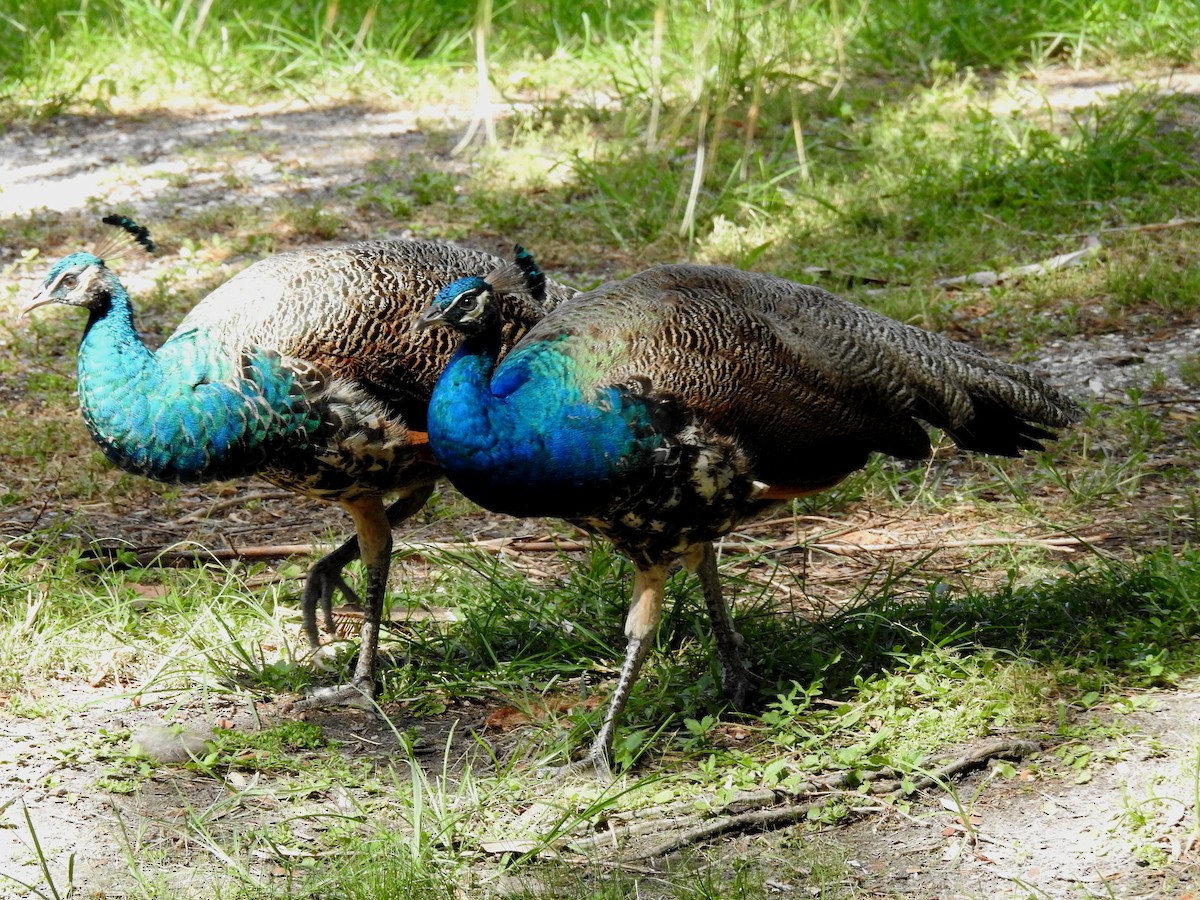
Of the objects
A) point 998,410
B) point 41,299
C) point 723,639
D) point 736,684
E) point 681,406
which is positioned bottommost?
point 736,684

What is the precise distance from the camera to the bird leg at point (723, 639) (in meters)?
4.21

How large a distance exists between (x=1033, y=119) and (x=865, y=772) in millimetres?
5768

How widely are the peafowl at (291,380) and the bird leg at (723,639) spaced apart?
0.90 m

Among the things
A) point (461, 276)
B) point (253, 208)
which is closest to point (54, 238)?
point (253, 208)


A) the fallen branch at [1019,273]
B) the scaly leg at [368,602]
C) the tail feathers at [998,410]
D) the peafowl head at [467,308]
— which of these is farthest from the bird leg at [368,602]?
the fallen branch at [1019,273]

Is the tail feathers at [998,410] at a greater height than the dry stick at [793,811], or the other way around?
the tail feathers at [998,410]

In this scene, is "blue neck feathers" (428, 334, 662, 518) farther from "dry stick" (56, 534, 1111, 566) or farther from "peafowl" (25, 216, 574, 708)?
"dry stick" (56, 534, 1111, 566)

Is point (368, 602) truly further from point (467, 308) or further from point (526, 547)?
point (467, 308)

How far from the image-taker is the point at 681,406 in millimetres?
3805

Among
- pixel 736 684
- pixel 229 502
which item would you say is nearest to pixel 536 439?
pixel 736 684

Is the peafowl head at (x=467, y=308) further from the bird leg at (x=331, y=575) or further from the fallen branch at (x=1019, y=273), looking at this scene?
the fallen branch at (x=1019, y=273)

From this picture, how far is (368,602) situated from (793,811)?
4.90 feet

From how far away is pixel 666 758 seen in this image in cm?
402

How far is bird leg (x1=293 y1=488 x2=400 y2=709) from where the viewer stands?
4.36 m
